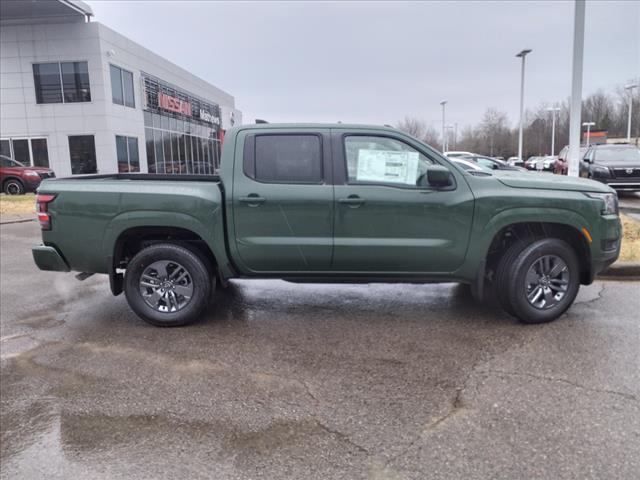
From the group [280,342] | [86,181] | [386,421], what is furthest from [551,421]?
[86,181]

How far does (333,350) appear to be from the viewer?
4.39m

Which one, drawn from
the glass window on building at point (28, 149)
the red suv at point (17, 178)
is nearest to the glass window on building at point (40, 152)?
the glass window on building at point (28, 149)

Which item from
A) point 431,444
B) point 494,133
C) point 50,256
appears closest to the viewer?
point 431,444

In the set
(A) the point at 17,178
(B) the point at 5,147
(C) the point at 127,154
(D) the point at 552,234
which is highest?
(B) the point at 5,147

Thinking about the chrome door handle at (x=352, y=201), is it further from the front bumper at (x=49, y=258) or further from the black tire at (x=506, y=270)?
the front bumper at (x=49, y=258)

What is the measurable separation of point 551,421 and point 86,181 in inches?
180

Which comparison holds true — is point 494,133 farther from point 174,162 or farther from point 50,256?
point 50,256

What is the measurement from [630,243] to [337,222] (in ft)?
19.4

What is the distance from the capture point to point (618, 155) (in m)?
16.4

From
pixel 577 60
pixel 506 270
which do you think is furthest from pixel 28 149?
pixel 506 270

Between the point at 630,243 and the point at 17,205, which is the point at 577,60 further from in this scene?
the point at 17,205

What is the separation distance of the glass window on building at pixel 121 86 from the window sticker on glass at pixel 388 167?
1030 inches

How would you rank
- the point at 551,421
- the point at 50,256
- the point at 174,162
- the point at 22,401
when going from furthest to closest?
1. the point at 174,162
2. the point at 50,256
3. the point at 22,401
4. the point at 551,421

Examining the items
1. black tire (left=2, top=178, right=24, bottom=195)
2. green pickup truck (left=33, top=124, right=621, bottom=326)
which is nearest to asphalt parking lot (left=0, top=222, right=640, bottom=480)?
green pickup truck (left=33, top=124, right=621, bottom=326)
